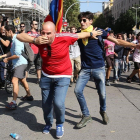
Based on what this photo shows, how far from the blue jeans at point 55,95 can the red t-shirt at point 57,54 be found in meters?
0.13

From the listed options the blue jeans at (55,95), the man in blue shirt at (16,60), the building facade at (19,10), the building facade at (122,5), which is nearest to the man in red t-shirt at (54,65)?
the blue jeans at (55,95)

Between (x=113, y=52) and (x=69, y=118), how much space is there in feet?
14.9

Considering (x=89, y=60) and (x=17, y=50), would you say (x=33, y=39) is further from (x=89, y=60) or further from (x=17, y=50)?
(x=17, y=50)

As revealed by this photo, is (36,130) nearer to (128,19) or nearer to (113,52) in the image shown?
(113,52)

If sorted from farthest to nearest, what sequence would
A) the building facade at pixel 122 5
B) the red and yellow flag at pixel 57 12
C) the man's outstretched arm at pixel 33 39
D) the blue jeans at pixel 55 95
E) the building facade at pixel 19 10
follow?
the building facade at pixel 122 5 → the building facade at pixel 19 10 → the red and yellow flag at pixel 57 12 → the blue jeans at pixel 55 95 → the man's outstretched arm at pixel 33 39

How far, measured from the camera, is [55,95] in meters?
3.73

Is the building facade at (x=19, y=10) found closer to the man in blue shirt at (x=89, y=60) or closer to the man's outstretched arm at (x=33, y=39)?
the man in blue shirt at (x=89, y=60)

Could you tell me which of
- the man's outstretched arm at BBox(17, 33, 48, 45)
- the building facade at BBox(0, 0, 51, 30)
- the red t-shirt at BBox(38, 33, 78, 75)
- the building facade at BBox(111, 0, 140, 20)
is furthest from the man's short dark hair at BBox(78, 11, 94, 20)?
the building facade at BBox(111, 0, 140, 20)

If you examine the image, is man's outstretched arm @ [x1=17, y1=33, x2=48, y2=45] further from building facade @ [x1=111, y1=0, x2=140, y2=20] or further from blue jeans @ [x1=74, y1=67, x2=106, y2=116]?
building facade @ [x1=111, y1=0, x2=140, y2=20]

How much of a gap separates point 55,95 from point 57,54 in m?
0.63

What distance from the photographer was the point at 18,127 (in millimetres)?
4301

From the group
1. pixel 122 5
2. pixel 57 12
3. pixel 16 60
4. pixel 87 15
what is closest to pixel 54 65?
pixel 57 12

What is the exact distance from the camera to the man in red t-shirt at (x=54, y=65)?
353 centimetres

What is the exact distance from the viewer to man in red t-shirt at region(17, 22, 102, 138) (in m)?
3.53
